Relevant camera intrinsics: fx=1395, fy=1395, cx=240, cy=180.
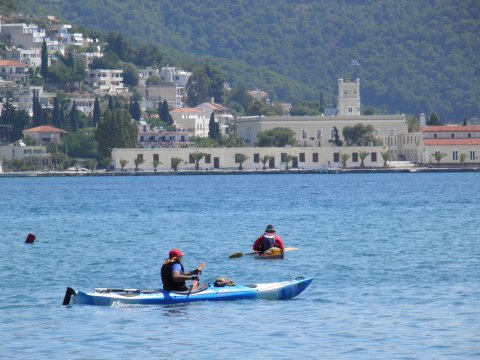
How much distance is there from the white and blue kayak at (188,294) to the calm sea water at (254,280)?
0.23 m

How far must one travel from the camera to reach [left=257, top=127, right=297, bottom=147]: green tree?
18816cm

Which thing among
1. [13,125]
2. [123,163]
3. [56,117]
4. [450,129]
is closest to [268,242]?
[123,163]

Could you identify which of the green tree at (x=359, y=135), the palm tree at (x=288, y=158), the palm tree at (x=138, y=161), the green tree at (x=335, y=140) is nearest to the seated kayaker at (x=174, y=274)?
the palm tree at (x=138, y=161)

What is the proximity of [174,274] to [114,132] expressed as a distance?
5502 inches

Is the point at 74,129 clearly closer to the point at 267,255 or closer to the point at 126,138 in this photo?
the point at 126,138

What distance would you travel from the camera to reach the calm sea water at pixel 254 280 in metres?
29.1

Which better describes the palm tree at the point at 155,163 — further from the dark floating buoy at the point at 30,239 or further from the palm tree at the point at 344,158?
the dark floating buoy at the point at 30,239

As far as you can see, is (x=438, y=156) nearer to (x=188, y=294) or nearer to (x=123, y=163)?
(x=123, y=163)

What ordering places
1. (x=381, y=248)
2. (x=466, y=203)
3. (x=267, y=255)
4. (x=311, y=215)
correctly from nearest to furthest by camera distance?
(x=267, y=255) < (x=381, y=248) < (x=311, y=215) < (x=466, y=203)

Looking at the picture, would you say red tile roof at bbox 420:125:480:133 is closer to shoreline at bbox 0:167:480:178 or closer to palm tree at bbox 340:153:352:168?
shoreline at bbox 0:167:480:178

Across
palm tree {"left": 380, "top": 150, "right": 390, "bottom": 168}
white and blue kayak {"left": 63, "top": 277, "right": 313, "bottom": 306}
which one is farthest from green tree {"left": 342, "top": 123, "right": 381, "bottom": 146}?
white and blue kayak {"left": 63, "top": 277, "right": 313, "bottom": 306}

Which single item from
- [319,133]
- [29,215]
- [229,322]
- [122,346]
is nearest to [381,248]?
[229,322]

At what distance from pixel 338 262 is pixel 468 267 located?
478 centimetres

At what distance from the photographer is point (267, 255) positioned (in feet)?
151
